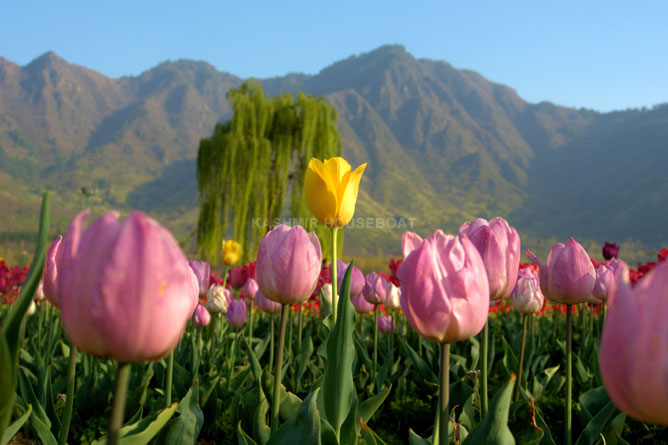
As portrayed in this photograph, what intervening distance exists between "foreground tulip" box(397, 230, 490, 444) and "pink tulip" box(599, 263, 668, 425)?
0.35 metres

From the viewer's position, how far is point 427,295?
39.8 inches

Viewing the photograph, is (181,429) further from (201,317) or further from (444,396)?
(201,317)

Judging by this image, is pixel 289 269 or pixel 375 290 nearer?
pixel 289 269

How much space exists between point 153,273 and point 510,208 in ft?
608

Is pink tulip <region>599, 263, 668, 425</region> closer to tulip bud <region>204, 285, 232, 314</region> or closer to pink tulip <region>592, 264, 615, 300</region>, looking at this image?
pink tulip <region>592, 264, 615, 300</region>

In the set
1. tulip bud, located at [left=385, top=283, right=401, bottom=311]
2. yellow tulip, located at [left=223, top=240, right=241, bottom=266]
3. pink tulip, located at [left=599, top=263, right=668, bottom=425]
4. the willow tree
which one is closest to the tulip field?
pink tulip, located at [left=599, top=263, right=668, bottom=425]

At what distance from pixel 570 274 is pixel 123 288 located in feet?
4.71

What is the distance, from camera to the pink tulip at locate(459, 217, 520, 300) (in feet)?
4.47

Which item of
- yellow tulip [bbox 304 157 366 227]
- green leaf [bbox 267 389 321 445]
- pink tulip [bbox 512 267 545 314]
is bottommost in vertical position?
green leaf [bbox 267 389 321 445]

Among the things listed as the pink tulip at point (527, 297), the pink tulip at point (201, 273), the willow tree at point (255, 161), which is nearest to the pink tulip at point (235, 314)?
the pink tulip at point (201, 273)

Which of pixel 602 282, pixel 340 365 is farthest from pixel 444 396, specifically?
pixel 602 282

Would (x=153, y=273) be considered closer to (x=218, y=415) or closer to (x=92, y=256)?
(x=92, y=256)

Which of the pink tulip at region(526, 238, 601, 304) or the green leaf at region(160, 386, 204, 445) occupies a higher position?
the pink tulip at region(526, 238, 601, 304)

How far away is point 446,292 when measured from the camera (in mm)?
1011
